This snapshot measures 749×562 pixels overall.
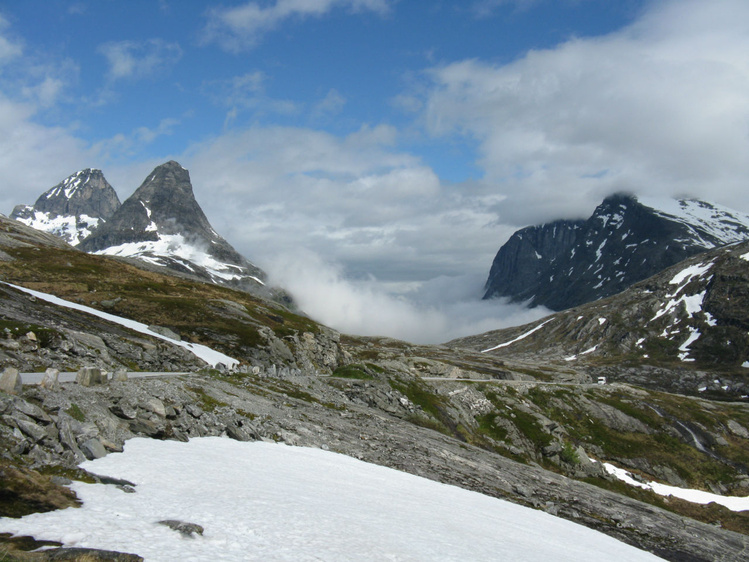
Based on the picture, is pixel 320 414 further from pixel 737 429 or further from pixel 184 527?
pixel 737 429

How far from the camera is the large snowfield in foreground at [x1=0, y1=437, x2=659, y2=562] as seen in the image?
16500 mm

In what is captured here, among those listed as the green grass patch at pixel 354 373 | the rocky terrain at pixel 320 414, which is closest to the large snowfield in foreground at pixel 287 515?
the rocky terrain at pixel 320 414

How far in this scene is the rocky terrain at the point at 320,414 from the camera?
25984 mm

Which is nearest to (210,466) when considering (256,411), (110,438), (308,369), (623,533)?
(110,438)

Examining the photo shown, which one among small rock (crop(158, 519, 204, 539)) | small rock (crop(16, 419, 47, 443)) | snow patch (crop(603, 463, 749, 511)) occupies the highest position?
small rock (crop(16, 419, 47, 443))

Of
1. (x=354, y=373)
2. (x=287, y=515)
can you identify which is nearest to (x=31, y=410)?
(x=287, y=515)

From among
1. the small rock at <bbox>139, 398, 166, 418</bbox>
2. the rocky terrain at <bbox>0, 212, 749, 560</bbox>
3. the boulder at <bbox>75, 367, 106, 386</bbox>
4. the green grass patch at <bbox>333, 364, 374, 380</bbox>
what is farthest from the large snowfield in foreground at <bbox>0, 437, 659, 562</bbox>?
the green grass patch at <bbox>333, 364, 374, 380</bbox>

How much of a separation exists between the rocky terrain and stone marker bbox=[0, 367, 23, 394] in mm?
104

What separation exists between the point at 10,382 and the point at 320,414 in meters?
32.7

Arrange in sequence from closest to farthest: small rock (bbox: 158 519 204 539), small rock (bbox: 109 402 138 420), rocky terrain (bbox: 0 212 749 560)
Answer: small rock (bbox: 158 519 204 539) → rocky terrain (bbox: 0 212 749 560) → small rock (bbox: 109 402 138 420)

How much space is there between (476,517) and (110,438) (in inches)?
906

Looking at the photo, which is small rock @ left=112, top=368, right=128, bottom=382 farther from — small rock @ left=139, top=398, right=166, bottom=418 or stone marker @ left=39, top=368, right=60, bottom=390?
stone marker @ left=39, top=368, right=60, bottom=390

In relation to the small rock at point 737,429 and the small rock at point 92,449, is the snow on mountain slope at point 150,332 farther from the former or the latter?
the small rock at point 737,429

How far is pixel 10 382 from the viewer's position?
77.0ft
